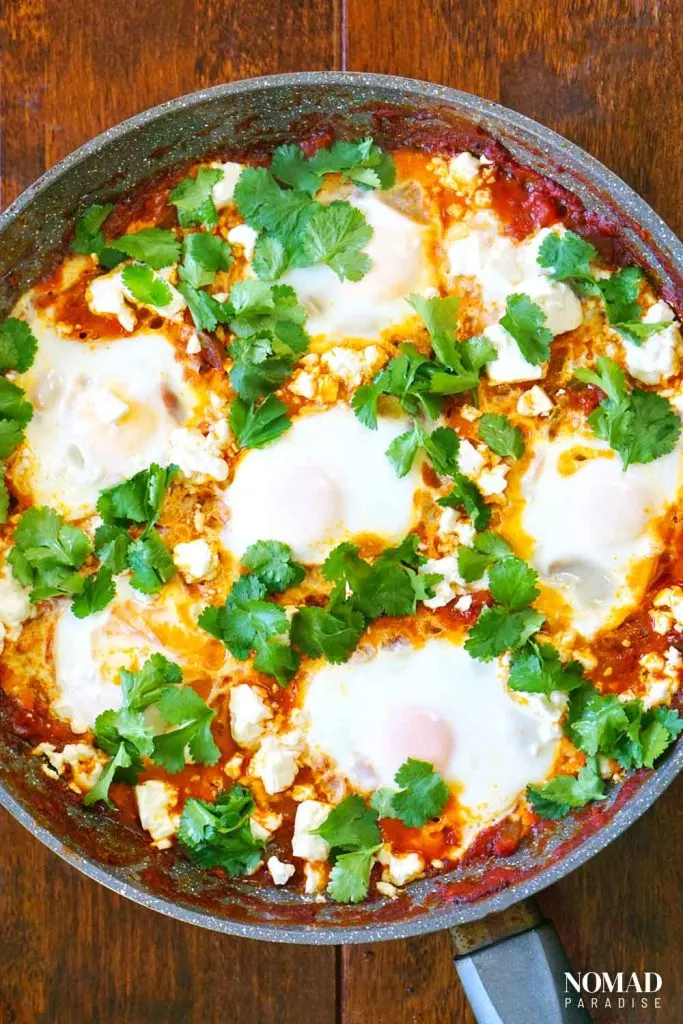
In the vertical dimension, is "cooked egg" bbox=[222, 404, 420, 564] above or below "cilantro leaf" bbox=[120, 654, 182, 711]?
above

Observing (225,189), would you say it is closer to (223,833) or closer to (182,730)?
(182,730)

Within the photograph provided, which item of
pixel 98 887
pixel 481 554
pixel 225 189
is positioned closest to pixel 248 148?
pixel 225 189

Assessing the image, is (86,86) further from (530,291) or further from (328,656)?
(328,656)

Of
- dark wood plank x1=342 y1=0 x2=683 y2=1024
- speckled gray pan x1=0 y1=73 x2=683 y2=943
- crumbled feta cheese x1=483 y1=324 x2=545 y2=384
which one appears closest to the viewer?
speckled gray pan x1=0 y1=73 x2=683 y2=943

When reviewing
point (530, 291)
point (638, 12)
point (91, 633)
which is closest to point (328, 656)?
point (91, 633)

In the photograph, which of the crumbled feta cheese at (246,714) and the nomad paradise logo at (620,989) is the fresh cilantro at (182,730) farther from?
the nomad paradise logo at (620,989)

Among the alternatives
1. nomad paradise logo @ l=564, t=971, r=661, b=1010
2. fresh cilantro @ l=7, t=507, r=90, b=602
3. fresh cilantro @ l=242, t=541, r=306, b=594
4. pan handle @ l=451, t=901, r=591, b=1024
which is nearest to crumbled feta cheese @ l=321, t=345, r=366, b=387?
fresh cilantro @ l=242, t=541, r=306, b=594

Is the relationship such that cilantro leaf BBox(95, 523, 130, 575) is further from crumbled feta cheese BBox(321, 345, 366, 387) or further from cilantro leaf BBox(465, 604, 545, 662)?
cilantro leaf BBox(465, 604, 545, 662)
